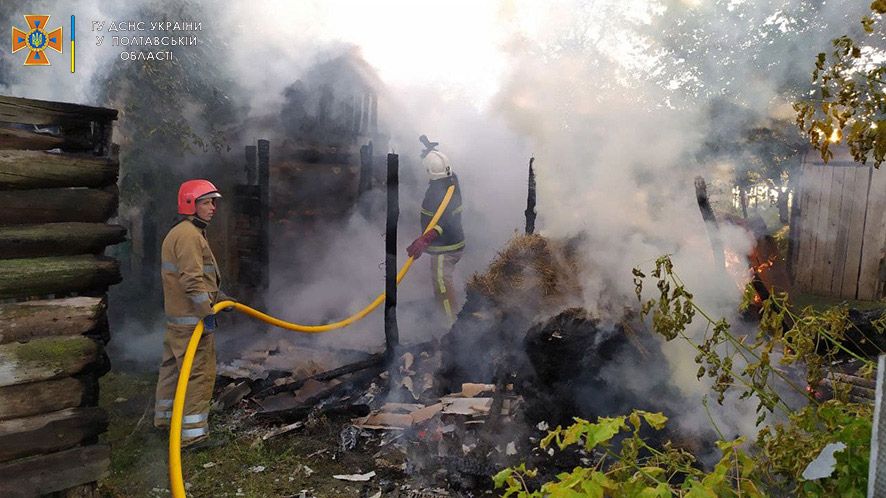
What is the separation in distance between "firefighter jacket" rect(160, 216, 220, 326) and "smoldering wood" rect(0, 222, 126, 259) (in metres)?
1.43

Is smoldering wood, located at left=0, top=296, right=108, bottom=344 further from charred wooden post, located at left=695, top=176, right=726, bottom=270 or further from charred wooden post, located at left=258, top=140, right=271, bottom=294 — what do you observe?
Result: charred wooden post, located at left=695, top=176, right=726, bottom=270

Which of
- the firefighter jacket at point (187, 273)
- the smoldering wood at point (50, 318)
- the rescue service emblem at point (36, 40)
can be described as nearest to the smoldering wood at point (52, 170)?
the smoldering wood at point (50, 318)

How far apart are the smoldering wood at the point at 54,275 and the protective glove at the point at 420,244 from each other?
4.45 m

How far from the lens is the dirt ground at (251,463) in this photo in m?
4.45

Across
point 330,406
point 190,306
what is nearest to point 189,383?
point 190,306

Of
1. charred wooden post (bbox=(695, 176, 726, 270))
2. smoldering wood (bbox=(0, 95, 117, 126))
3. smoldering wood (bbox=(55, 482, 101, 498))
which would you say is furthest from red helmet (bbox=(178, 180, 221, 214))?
A: charred wooden post (bbox=(695, 176, 726, 270))

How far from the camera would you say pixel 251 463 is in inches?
193

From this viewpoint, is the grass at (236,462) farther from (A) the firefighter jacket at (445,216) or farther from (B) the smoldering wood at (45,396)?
(A) the firefighter jacket at (445,216)

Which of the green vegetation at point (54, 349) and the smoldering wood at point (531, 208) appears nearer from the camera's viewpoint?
the green vegetation at point (54, 349)

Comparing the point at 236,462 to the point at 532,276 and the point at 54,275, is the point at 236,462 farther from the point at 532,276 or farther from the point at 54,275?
the point at 532,276

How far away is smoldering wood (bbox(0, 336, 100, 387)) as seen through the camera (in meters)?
3.12

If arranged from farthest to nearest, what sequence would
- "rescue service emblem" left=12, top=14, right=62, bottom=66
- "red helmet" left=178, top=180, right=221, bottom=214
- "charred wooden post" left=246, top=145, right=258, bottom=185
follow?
"charred wooden post" left=246, top=145, right=258, bottom=185 < "rescue service emblem" left=12, top=14, right=62, bottom=66 < "red helmet" left=178, top=180, right=221, bottom=214

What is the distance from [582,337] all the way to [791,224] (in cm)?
672

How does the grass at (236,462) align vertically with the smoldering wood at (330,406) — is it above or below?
below
